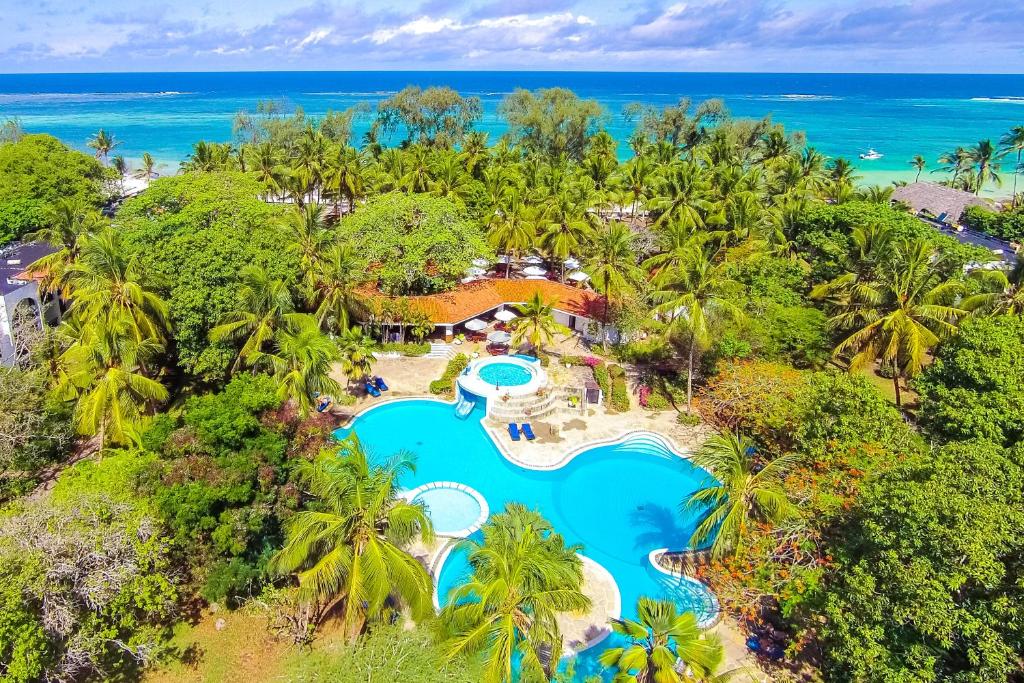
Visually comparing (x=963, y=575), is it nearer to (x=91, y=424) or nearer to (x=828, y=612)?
(x=828, y=612)

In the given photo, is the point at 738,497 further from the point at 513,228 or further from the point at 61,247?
the point at 61,247

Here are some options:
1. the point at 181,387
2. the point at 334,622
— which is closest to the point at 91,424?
the point at 181,387

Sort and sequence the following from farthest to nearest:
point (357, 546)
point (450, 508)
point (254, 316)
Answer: point (254, 316), point (450, 508), point (357, 546)

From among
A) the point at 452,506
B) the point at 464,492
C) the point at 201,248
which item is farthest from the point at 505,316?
the point at 201,248

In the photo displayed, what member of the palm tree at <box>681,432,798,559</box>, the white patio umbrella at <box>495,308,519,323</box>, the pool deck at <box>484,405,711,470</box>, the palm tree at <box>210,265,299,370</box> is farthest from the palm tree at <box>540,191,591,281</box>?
the palm tree at <box>681,432,798,559</box>

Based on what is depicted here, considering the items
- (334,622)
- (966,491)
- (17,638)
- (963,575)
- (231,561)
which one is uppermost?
(966,491)

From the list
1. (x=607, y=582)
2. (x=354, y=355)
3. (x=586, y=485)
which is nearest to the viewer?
(x=607, y=582)

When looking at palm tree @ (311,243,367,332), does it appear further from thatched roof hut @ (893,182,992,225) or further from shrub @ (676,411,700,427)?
thatched roof hut @ (893,182,992,225)
